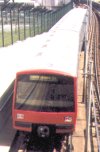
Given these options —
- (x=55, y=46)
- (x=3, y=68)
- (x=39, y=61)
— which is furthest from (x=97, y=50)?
(x=39, y=61)

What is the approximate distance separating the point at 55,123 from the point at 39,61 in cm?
246

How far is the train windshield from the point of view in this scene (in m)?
13.0

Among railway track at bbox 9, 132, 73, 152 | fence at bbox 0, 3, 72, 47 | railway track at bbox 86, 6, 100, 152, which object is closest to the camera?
railway track at bbox 86, 6, 100, 152

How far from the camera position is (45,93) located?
1309cm

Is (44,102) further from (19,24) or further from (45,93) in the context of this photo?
(19,24)

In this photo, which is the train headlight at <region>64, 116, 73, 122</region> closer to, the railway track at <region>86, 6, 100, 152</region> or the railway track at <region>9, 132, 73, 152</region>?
the railway track at <region>86, 6, 100, 152</region>

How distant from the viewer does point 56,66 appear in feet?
43.4

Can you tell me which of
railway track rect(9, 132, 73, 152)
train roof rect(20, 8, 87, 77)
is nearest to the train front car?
train roof rect(20, 8, 87, 77)

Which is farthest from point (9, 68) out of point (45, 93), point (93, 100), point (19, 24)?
point (19, 24)

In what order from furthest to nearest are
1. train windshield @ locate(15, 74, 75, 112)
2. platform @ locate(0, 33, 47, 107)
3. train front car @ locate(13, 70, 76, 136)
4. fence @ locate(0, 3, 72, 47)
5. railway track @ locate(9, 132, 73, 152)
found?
fence @ locate(0, 3, 72, 47)
platform @ locate(0, 33, 47, 107)
railway track @ locate(9, 132, 73, 152)
train windshield @ locate(15, 74, 75, 112)
train front car @ locate(13, 70, 76, 136)

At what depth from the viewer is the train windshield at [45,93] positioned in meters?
13.0

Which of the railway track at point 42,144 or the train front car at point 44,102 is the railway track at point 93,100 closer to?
the train front car at point 44,102

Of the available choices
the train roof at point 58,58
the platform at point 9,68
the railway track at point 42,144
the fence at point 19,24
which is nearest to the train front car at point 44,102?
the train roof at point 58,58

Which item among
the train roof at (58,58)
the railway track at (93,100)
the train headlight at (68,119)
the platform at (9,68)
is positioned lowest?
the railway track at (93,100)
